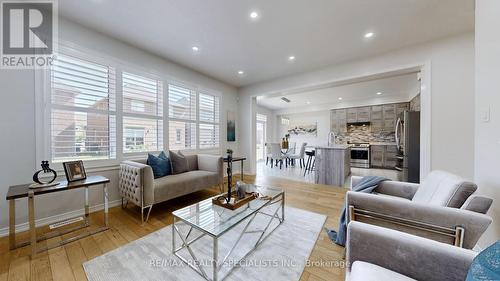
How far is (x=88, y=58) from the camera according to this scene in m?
2.52

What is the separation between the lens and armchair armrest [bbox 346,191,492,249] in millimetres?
1052

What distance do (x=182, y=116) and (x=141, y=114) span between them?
857mm

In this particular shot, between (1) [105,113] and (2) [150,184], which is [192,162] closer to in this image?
(2) [150,184]

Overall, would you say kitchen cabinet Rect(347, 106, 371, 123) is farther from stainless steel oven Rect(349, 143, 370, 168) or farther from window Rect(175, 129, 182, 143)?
window Rect(175, 129, 182, 143)

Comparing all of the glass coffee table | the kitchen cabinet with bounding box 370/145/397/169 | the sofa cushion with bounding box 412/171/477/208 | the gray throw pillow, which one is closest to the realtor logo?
the gray throw pillow

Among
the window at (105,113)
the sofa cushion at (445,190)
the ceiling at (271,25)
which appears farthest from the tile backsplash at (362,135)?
the window at (105,113)

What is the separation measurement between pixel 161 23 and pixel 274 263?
3.18 meters

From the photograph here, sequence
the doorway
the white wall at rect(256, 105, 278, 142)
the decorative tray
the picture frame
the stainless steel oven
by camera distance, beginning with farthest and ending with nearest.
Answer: the white wall at rect(256, 105, 278, 142) → the doorway → the stainless steel oven → the picture frame → the decorative tray

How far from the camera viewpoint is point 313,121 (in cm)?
836

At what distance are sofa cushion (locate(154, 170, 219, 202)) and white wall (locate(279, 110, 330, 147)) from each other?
6312 mm

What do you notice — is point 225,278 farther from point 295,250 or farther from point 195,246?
point 295,250

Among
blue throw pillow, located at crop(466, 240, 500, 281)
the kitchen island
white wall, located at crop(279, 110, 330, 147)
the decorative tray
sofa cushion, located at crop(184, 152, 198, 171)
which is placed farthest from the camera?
white wall, located at crop(279, 110, 330, 147)

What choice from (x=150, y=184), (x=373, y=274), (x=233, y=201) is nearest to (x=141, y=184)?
(x=150, y=184)

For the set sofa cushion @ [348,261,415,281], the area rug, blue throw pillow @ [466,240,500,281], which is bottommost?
the area rug
